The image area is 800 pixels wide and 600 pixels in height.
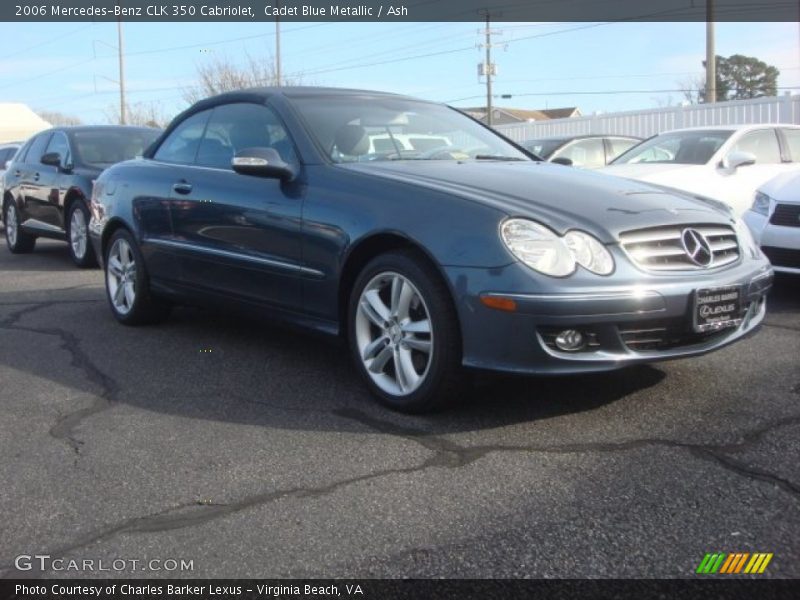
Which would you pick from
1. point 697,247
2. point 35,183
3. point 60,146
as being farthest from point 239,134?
point 35,183

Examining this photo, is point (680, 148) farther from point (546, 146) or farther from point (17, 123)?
point (17, 123)

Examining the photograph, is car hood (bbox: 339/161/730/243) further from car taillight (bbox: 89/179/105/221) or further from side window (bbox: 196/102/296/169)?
car taillight (bbox: 89/179/105/221)

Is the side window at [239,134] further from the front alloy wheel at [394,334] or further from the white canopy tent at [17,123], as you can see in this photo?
the white canopy tent at [17,123]

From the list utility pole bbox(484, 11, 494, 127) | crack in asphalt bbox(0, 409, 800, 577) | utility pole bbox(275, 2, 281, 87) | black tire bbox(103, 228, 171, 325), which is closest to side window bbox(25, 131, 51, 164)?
black tire bbox(103, 228, 171, 325)

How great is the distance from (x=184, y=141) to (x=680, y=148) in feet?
19.1

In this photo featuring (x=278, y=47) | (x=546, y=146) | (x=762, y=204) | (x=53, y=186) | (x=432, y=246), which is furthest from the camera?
(x=278, y=47)

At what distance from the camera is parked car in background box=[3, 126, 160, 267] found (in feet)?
30.2

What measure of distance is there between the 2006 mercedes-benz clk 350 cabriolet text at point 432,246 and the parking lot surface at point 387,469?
0.34 meters

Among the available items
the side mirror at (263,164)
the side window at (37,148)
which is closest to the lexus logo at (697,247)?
the side mirror at (263,164)

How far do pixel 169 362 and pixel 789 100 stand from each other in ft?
50.9

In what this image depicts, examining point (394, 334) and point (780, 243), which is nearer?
point (394, 334)

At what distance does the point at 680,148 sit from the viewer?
9.21 metres

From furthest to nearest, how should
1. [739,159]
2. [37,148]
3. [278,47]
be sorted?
[278,47], [37,148], [739,159]

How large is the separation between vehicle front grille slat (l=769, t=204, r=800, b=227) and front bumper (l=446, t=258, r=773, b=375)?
3.15 meters
